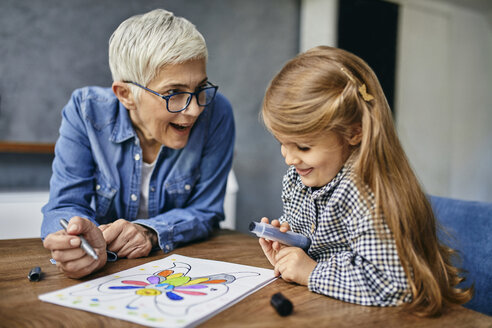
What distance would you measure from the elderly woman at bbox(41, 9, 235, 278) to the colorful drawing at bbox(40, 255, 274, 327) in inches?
7.6

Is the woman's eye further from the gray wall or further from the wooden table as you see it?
the gray wall

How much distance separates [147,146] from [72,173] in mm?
276

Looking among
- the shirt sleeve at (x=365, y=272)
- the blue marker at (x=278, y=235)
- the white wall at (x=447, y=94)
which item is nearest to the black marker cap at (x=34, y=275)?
the blue marker at (x=278, y=235)

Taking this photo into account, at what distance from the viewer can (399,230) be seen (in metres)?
0.75

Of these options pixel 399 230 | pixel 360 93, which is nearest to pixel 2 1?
pixel 360 93

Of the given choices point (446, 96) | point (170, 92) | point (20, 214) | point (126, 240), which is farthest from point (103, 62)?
point (446, 96)

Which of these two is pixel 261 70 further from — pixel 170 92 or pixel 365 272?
pixel 365 272

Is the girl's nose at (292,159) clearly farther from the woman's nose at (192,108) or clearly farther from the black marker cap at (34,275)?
the black marker cap at (34,275)

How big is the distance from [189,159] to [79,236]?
569 mm

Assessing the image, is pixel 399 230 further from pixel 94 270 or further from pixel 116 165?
pixel 116 165

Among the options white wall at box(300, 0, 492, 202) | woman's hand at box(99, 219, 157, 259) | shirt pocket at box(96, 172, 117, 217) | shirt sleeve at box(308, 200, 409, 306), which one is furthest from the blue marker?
white wall at box(300, 0, 492, 202)

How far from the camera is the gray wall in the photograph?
2.07m

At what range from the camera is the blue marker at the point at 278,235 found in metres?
0.85

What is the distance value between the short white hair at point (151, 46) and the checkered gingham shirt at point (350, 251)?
58 cm
